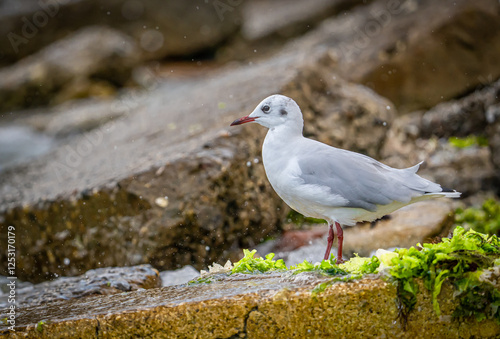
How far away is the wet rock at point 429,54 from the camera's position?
367 inches

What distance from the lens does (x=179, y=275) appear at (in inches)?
201

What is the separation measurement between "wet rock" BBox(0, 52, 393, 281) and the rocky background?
2cm

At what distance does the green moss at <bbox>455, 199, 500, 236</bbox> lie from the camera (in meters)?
6.28

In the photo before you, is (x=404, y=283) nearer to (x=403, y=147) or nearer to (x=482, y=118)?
(x=403, y=147)

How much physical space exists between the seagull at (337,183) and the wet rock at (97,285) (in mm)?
1293

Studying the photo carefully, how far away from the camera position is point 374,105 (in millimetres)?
7305

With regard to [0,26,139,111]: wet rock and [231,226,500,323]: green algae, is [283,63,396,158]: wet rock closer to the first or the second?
[231,226,500,323]: green algae

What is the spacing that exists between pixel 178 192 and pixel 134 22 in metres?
10.2

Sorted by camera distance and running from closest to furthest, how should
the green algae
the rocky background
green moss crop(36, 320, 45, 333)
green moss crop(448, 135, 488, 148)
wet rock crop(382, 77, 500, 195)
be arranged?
the green algae → green moss crop(36, 320, 45, 333) → the rocky background → wet rock crop(382, 77, 500, 195) → green moss crop(448, 135, 488, 148)

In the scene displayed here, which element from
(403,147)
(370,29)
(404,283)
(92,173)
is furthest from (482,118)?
(404,283)

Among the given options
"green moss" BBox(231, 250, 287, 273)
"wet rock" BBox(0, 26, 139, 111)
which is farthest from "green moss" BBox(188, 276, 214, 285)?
"wet rock" BBox(0, 26, 139, 111)

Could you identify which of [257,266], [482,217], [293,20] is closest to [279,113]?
[257,266]

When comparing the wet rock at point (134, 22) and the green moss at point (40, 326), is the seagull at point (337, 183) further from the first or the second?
the wet rock at point (134, 22)

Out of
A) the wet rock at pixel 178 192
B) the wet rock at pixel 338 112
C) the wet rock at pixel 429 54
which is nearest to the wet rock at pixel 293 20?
the wet rock at pixel 429 54
